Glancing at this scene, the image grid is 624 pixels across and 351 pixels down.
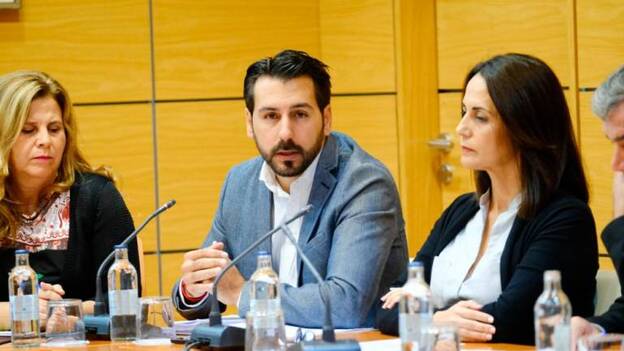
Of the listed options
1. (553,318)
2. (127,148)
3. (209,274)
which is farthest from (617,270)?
(127,148)

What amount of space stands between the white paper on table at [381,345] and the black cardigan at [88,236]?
1.19m

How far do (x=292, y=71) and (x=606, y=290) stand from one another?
1.23 metres

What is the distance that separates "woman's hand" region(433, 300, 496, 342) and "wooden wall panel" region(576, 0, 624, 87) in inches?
66.9

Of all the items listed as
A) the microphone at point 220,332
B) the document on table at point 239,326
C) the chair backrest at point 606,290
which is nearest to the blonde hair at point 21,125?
the document on table at point 239,326

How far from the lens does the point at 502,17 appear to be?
17.5 ft

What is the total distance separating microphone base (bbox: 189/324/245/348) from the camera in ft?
10.3

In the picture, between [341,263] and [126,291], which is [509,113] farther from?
[126,291]

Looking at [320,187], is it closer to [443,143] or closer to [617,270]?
[617,270]

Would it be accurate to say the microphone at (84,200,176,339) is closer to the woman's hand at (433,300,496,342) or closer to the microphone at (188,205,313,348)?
the microphone at (188,205,313,348)

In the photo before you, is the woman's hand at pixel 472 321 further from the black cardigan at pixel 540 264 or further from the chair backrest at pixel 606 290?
the chair backrest at pixel 606 290

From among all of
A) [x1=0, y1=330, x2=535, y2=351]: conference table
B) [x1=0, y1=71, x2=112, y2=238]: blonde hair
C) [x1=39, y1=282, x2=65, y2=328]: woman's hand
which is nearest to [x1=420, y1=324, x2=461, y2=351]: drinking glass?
[x1=0, y1=330, x2=535, y2=351]: conference table

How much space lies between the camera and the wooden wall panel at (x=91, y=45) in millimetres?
5793

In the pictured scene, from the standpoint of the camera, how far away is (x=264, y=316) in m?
2.96

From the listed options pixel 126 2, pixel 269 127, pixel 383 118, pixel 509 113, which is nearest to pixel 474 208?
pixel 509 113
